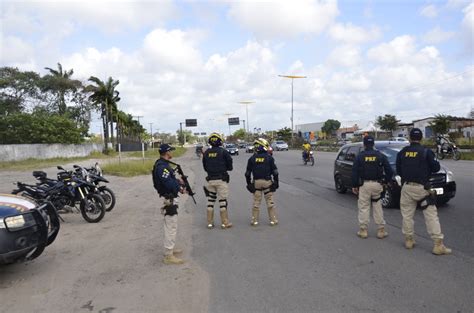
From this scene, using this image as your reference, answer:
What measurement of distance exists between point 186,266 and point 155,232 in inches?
91.6

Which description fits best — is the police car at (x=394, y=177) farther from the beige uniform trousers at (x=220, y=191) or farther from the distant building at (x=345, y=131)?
the distant building at (x=345, y=131)

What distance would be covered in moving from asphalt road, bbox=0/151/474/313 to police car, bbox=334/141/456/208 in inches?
18.5

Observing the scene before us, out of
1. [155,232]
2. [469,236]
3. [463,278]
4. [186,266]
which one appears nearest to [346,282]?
[463,278]

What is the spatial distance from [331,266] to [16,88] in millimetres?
56250

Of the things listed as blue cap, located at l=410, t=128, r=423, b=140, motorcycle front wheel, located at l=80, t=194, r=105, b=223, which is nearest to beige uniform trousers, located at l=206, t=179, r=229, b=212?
motorcycle front wheel, located at l=80, t=194, r=105, b=223

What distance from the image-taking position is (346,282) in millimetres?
4445

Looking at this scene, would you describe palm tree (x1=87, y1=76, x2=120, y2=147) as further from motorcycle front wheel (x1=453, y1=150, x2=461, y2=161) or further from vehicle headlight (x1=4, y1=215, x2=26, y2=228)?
vehicle headlight (x1=4, y1=215, x2=26, y2=228)

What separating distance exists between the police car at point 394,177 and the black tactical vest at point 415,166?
607 millimetres

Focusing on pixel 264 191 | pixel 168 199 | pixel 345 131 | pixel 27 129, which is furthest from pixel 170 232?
pixel 345 131

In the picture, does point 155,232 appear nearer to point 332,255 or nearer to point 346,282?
point 332,255

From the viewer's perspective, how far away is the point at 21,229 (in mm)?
A: 4848

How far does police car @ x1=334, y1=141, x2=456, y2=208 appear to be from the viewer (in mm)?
8336

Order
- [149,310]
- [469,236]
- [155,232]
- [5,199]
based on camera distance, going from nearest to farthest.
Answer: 1. [149,310]
2. [5,199]
3. [469,236]
4. [155,232]

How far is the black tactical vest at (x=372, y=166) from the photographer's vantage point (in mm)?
6453
